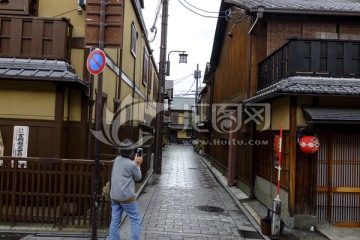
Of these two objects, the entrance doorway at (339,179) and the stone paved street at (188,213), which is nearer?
the stone paved street at (188,213)

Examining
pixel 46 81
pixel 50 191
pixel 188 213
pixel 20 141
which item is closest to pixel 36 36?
pixel 46 81

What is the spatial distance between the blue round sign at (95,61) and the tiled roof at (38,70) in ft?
5.82

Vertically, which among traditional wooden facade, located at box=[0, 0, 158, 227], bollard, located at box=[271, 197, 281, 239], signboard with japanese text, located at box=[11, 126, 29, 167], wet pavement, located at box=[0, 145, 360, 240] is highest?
traditional wooden facade, located at box=[0, 0, 158, 227]

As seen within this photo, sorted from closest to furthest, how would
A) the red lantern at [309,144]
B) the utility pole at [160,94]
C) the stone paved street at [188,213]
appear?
the stone paved street at [188,213] < the red lantern at [309,144] < the utility pole at [160,94]

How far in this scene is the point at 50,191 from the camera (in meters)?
7.85

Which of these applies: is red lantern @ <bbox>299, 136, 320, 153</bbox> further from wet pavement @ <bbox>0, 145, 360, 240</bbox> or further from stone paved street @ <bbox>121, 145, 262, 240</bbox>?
stone paved street @ <bbox>121, 145, 262, 240</bbox>

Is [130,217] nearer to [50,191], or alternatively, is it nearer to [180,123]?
[50,191]

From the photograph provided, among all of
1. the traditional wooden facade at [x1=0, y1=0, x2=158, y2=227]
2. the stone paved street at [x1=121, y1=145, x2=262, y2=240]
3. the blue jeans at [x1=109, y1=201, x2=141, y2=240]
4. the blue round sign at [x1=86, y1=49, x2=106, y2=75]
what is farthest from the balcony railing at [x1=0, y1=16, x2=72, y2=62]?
the stone paved street at [x1=121, y1=145, x2=262, y2=240]

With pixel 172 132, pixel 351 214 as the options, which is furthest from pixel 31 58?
pixel 172 132

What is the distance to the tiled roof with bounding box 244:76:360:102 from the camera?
840cm

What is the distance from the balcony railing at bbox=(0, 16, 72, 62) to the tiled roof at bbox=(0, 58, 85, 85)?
0.16m

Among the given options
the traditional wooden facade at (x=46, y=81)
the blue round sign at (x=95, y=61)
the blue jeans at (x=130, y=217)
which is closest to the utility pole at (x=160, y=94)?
the traditional wooden facade at (x=46, y=81)

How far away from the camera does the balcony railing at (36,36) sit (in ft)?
29.1

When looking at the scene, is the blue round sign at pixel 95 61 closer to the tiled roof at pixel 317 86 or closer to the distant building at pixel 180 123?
the tiled roof at pixel 317 86
